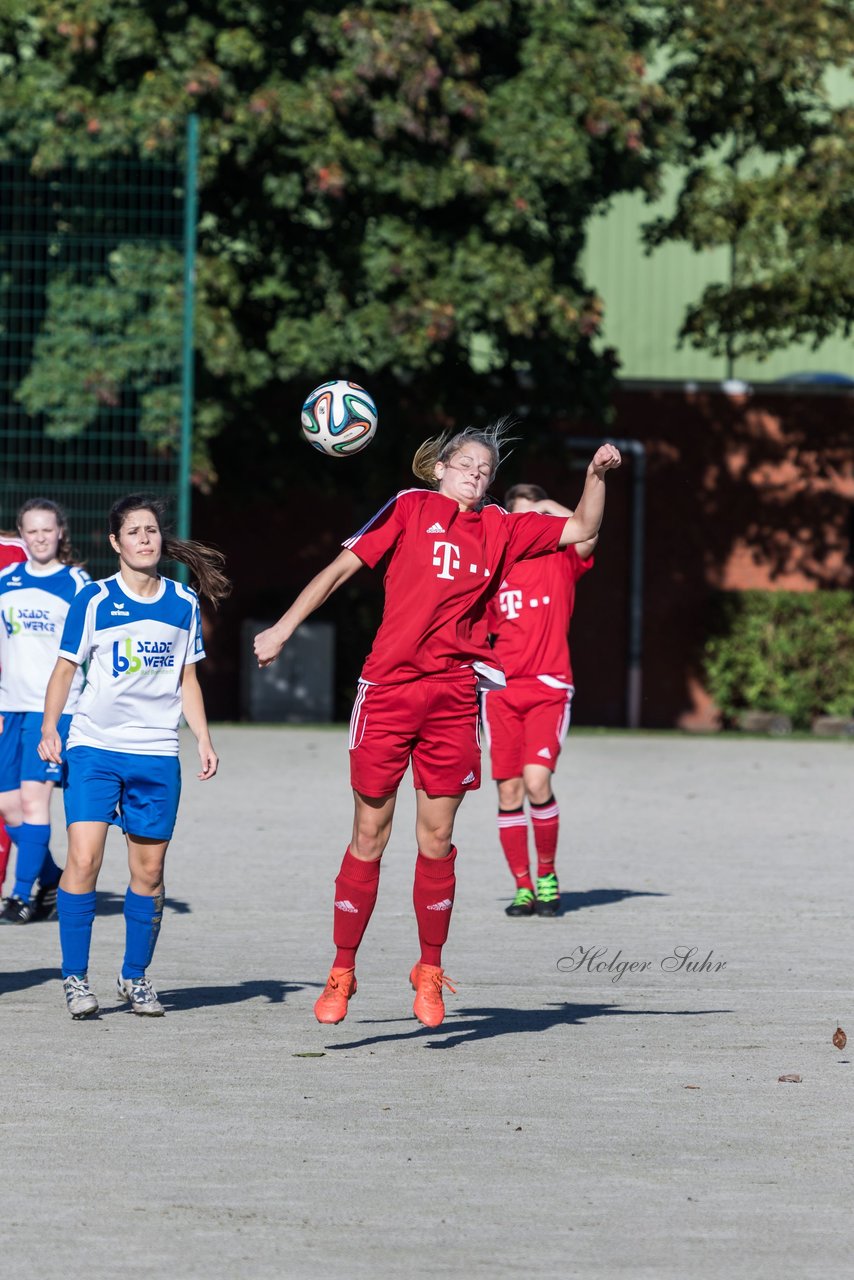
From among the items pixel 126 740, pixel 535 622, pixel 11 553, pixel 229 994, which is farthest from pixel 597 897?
pixel 126 740

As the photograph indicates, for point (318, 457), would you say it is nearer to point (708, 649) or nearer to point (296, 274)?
point (296, 274)

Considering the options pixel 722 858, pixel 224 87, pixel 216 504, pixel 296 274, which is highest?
pixel 224 87

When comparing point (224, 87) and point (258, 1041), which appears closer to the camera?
point (258, 1041)

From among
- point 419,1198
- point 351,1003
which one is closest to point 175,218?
point 351,1003

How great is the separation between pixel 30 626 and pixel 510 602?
7.85 feet

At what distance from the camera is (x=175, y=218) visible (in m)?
20.6

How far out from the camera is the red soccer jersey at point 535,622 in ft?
33.6

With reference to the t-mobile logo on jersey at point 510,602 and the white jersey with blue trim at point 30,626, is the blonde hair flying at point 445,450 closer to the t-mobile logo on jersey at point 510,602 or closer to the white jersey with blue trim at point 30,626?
the white jersey with blue trim at point 30,626

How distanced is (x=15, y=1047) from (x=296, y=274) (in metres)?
15.6

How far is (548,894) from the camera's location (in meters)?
10.1

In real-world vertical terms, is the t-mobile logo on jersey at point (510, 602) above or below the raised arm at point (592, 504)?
below

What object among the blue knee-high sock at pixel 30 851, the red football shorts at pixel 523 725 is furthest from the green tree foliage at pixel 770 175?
the blue knee-high sock at pixel 30 851
